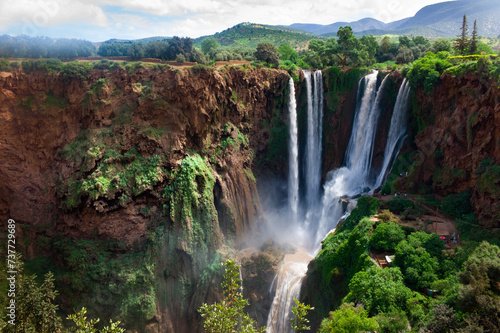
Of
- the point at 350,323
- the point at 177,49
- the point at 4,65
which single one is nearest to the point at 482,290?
the point at 350,323

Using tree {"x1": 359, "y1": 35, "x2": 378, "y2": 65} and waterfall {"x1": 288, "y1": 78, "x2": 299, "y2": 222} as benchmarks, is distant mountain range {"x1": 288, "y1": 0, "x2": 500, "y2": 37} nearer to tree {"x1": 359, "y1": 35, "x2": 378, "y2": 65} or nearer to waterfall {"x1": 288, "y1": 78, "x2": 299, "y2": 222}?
tree {"x1": 359, "y1": 35, "x2": 378, "y2": 65}

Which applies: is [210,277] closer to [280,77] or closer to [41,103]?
[41,103]

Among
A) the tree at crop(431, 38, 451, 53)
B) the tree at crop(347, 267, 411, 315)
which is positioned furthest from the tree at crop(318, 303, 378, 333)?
the tree at crop(431, 38, 451, 53)

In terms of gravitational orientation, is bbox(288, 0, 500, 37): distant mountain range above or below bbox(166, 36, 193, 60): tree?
above

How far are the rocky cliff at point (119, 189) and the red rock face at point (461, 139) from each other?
60.4ft

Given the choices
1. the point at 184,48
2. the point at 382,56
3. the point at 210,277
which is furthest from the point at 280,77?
the point at 210,277

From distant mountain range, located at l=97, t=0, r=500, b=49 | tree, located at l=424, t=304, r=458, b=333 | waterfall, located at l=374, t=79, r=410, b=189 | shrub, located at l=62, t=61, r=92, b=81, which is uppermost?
distant mountain range, located at l=97, t=0, r=500, b=49

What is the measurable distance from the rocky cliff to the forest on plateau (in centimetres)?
11

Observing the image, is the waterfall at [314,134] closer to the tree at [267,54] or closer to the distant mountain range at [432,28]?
the tree at [267,54]

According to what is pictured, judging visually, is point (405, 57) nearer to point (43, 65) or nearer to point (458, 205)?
point (458, 205)

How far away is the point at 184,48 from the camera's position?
3209cm

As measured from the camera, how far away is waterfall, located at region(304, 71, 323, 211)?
38844 mm

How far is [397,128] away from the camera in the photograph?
3108 centimetres

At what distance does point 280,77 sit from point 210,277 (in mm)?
23967
